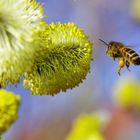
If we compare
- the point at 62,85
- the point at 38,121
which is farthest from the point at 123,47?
the point at 38,121

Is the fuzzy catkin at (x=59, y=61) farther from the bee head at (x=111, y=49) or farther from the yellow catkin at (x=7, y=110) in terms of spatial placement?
the bee head at (x=111, y=49)

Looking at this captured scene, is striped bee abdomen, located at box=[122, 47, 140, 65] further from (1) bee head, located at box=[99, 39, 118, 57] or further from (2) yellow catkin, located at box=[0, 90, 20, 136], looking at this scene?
(2) yellow catkin, located at box=[0, 90, 20, 136]

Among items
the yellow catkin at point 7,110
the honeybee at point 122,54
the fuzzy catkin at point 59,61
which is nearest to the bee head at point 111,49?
the honeybee at point 122,54

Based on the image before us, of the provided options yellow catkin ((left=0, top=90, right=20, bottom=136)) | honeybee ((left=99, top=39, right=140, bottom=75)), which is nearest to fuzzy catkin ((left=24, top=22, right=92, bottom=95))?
yellow catkin ((left=0, top=90, right=20, bottom=136))

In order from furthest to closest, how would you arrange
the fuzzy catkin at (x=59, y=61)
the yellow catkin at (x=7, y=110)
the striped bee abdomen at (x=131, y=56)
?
the striped bee abdomen at (x=131, y=56)
the fuzzy catkin at (x=59, y=61)
the yellow catkin at (x=7, y=110)

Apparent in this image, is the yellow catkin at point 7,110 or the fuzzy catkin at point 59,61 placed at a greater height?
the fuzzy catkin at point 59,61

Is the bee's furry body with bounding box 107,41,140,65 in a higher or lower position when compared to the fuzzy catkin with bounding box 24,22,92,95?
higher

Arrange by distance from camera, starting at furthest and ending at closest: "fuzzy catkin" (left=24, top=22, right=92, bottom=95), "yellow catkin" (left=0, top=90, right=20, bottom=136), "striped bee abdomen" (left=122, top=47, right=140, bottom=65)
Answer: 1. "striped bee abdomen" (left=122, top=47, right=140, bottom=65)
2. "fuzzy catkin" (left=24, top=22, right=92, bottom=95)
3. "yellow catkin" (left=0, top=90, right=20, bottom=136)
